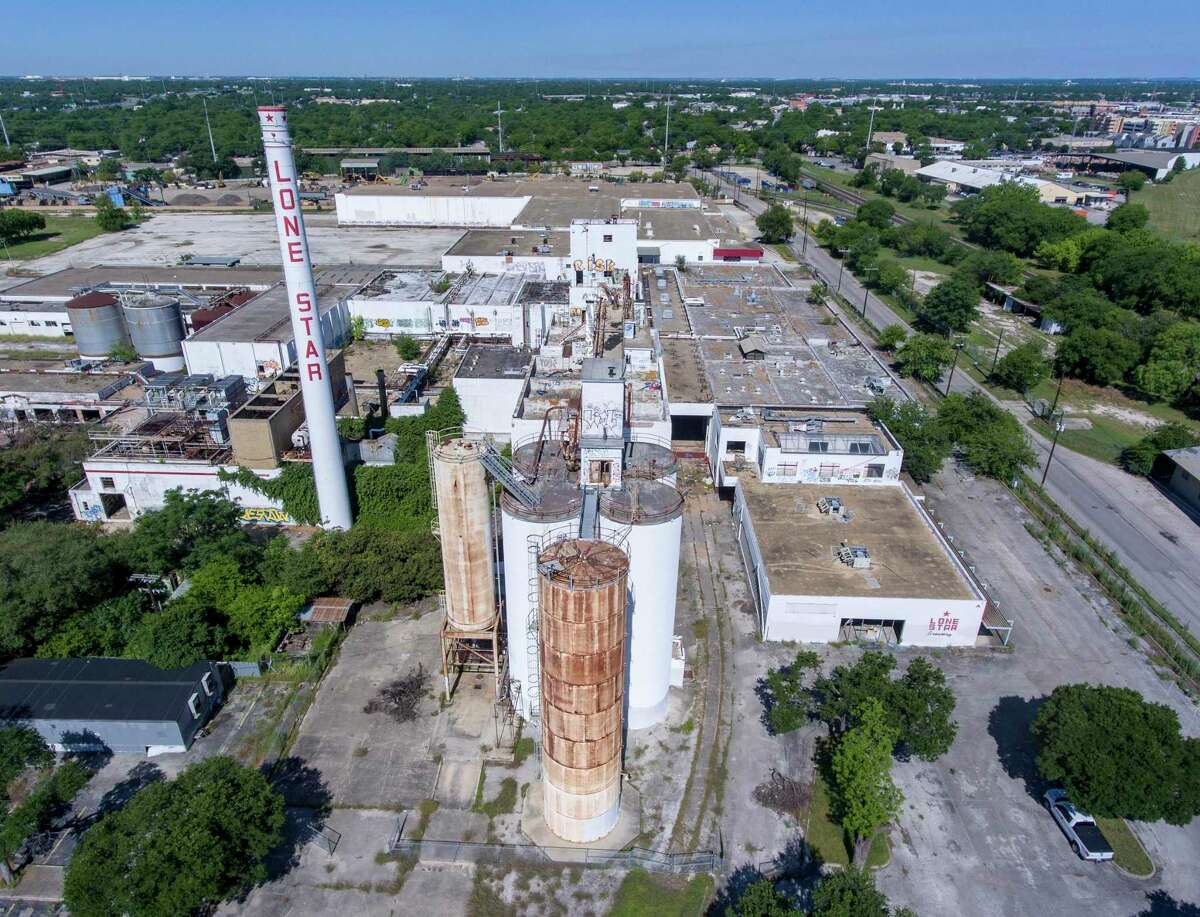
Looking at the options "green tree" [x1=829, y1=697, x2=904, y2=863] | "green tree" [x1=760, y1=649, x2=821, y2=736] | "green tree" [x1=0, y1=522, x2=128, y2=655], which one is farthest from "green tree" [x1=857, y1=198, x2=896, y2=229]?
"green tree" [x1=0, y1=522, x2=128, y2=655]

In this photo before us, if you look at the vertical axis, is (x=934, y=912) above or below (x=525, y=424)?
below

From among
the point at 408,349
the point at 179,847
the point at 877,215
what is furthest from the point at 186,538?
the point at 877,215

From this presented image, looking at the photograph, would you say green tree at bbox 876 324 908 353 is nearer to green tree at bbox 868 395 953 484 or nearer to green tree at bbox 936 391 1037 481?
green tree at bbox 936 391 1037 481

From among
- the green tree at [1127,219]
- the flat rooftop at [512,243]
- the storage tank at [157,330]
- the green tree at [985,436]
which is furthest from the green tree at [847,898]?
the green tree at [1127,219]

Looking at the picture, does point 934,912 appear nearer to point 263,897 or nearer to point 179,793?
point 263,897

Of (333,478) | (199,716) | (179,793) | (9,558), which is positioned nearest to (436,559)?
(333,478)
